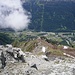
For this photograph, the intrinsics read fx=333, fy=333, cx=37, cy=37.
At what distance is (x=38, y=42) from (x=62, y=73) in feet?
126

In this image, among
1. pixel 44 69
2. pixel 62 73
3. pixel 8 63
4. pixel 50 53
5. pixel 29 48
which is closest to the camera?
→ pixel 62 73

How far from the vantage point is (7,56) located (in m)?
32.3

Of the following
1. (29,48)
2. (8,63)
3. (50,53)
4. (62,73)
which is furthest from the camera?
(29,48)

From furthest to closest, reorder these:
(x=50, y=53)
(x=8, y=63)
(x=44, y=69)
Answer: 1. (x=50, y=53)
2. (x=8, y=63)
3. (x=44, y=69)

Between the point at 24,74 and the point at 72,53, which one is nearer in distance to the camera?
the point at 24,74

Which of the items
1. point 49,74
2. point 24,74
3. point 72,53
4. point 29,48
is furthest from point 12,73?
point 29,48

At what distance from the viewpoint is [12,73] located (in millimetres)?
28453

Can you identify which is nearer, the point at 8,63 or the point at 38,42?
the point at 8,63

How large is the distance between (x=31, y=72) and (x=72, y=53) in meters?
26.0

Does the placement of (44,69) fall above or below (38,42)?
above

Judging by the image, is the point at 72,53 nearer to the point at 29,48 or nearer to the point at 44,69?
the point at 29,48

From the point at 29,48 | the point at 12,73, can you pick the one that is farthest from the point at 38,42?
the point at 12,73

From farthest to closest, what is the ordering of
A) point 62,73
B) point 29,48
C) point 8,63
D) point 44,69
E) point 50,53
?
point 29,48 < point 50,53 < point 8,63 < point 44,69 < point 62,73

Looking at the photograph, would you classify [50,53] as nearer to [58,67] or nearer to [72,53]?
[72,53]
